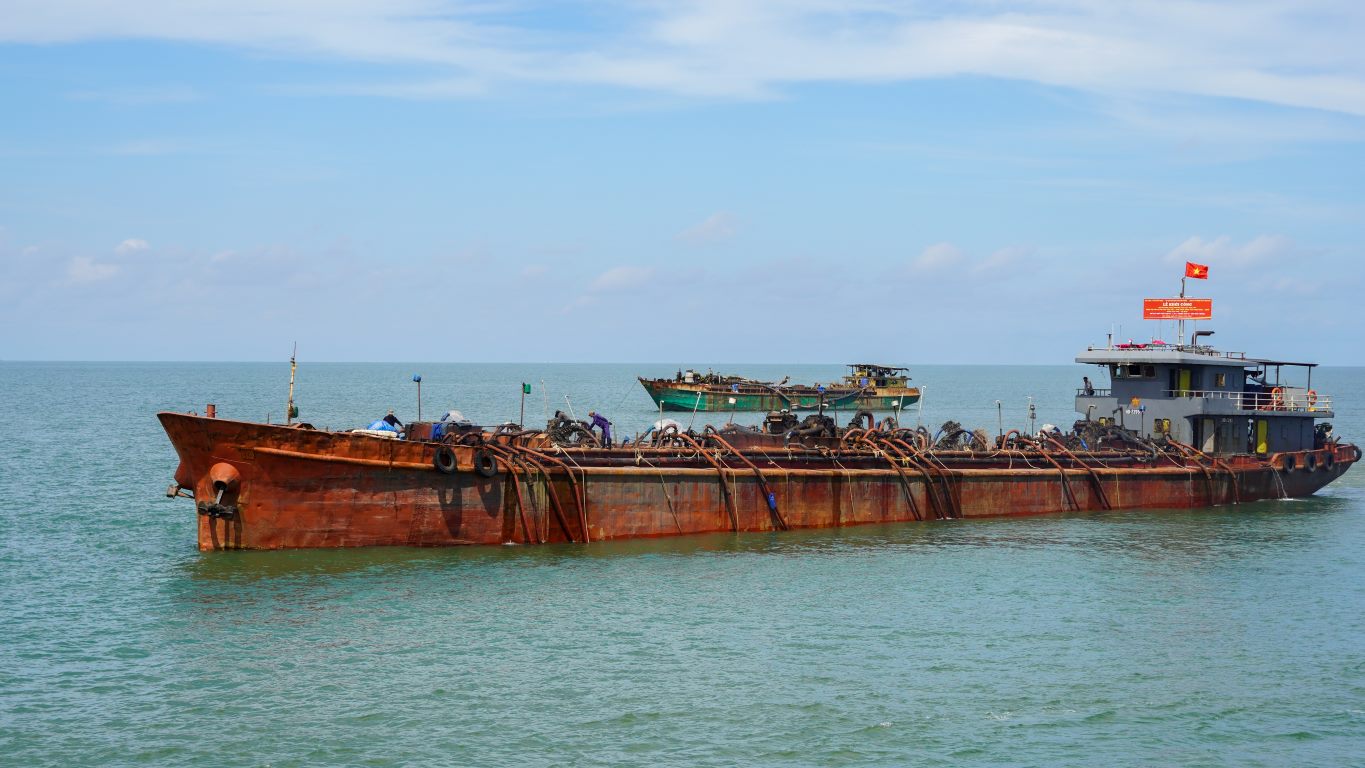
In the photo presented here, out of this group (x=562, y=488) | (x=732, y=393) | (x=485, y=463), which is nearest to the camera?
(x=485, y=463)

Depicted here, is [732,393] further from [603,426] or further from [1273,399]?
[603,426]

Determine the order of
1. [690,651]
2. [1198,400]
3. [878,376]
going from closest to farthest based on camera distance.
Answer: [690,651]
[1198,400]
[878,376]

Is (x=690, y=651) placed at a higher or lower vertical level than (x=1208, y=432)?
lower

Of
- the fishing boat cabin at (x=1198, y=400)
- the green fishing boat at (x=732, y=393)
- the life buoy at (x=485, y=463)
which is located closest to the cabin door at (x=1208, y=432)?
the fishing boat cabin at (x=1198, y=400)

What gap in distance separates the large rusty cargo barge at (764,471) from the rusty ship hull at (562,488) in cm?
Result: 5

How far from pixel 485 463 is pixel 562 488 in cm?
240

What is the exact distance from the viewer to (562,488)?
32531 mm

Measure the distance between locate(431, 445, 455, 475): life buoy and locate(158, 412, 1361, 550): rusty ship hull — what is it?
0.04 metres

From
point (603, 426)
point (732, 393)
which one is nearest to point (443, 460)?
point (603, 426)

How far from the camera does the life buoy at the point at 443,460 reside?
99.9 feet

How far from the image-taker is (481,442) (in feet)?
103

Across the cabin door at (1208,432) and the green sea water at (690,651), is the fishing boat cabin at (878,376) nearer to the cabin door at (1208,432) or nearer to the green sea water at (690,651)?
the cabin door at (1208,432)

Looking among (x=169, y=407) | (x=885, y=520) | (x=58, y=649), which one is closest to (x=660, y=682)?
(x=58, y=649)

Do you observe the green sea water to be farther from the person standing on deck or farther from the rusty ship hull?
the person standing on deck
